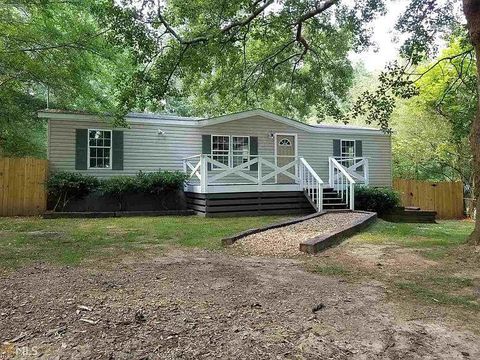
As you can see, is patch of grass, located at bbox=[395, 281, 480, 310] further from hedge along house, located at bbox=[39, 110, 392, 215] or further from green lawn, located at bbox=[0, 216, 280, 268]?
hedge along house, located at bbox=[39, 110, 392, 215]

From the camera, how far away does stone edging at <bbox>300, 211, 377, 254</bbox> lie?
5.25 m

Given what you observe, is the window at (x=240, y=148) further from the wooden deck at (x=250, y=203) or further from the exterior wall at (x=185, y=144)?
the wooden deck at (x=250, y=203)

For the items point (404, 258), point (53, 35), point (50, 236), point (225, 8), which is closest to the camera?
point (404, 258)

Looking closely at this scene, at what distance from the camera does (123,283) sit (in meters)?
3.58

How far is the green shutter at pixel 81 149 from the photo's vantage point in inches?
465

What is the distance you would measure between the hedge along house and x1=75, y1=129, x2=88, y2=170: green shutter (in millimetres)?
29

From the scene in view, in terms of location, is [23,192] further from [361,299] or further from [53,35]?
Result: [361,299]

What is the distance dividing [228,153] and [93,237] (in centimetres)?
773

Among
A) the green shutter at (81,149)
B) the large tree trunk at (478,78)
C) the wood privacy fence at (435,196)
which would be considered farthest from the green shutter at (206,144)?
the large tree trunk at (478,78)

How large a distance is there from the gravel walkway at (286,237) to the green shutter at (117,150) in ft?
23.0

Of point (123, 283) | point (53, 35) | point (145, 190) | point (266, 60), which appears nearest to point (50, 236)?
point (123, 283)

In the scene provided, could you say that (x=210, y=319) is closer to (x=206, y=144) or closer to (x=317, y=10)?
(x=317, y=10)

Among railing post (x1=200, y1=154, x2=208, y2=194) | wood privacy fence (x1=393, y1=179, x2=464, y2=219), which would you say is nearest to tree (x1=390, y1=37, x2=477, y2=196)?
wood privacy fence (x1=393, y1=179, x2=464, y2=219)

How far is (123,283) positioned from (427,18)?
10.1 metres
